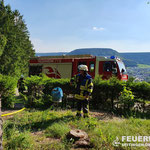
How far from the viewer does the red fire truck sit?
10.8 meters

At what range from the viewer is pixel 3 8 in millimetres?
26594

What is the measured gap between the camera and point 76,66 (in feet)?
40.7

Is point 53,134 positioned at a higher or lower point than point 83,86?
lower

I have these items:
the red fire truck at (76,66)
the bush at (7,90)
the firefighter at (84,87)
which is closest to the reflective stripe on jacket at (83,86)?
the firefighter at (84,87)

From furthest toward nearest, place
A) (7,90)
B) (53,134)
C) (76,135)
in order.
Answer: (7,90) → (53,134) → (76,135)

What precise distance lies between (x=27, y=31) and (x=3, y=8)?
9149 millimetres

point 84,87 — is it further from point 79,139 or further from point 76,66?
point 76,66

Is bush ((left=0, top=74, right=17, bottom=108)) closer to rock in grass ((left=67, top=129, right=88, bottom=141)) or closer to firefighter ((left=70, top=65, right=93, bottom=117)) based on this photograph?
firefighter ((left=70, top=65, right=93, bottom=117))

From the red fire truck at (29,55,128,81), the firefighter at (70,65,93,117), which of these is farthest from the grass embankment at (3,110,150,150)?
the red fire truck at (29,55,128,81)

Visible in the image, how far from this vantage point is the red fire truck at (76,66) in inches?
427

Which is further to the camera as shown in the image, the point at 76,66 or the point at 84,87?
the point at 76,66

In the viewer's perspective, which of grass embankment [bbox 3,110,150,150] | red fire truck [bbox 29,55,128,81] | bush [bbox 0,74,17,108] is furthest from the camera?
red fire truck [bbox 29,55,128,81]

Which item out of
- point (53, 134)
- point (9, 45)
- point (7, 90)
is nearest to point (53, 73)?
point (7, 90)

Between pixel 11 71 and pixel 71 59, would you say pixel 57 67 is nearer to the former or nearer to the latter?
pixel 71 59
